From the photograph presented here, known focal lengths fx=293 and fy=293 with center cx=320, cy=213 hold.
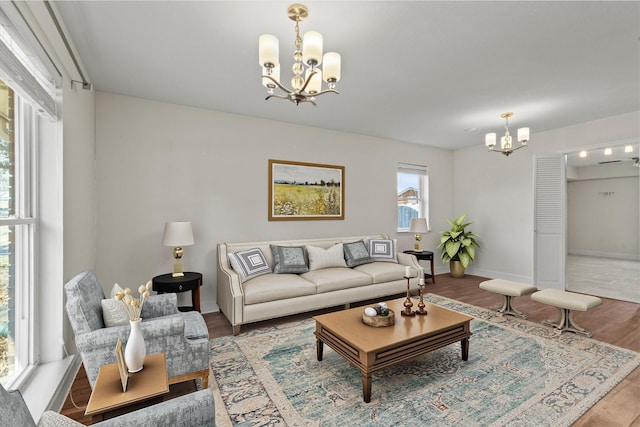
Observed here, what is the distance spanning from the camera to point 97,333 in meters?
1.80

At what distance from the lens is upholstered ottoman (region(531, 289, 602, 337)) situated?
2.97 metres

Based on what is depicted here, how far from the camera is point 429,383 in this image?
221 centimetres

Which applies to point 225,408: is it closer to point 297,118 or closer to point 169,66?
point 169,66

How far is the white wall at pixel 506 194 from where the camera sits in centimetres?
469

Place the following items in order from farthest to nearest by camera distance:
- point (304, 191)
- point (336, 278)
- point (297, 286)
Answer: point (304, 191) < point (336, 278) < point (297, 286)

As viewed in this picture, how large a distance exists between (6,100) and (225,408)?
2.40 meters

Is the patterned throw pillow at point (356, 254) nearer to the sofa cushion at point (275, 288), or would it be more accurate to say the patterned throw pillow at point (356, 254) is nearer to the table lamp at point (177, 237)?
the sofa cushion at point (275, 288)

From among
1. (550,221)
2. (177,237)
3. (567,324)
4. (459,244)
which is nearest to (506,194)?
(550,221)

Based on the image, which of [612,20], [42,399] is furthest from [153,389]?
[612,20]

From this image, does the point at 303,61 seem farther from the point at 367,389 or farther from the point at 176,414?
the point at 367,389

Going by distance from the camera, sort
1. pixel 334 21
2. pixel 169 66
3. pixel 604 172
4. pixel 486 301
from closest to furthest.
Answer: pixel 334 21 → pixel 169 66 → pixel 486 301 → pixel 604 172

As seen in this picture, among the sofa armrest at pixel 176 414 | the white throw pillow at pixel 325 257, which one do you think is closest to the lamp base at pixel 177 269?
the white throw pillow at pixel 325 257

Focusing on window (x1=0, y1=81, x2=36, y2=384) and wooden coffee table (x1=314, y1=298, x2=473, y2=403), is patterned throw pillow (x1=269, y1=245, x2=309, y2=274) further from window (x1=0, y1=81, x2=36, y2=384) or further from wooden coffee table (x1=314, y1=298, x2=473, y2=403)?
window (x1=0, y1=81, x2=36, y2=384)

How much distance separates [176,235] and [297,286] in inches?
58.7
